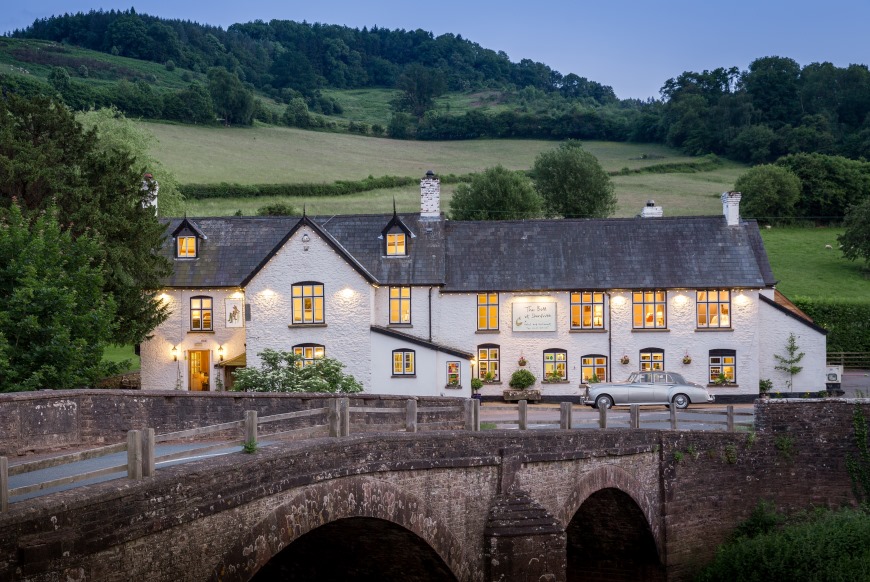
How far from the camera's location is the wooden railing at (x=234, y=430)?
12.9 meters

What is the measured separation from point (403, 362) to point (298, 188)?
49906mm

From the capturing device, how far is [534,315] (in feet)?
152

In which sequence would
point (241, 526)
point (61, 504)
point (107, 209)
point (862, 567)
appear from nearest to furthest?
1. point (61, 504)
2. point (241, 526)
3. point (862, 567)
4. point (107, 209)

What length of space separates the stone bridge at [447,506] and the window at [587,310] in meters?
14.6

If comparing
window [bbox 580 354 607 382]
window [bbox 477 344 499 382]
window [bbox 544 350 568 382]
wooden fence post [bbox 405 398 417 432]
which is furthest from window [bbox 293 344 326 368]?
wooden fence post [bbox 405 398 417 432]

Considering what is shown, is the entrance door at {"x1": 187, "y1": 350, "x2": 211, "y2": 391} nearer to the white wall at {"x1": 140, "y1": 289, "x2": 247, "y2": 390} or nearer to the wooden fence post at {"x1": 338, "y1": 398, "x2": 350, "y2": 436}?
the white wall at {"x1": 140, "y1": 289, "x2": 247, "y2": 390}

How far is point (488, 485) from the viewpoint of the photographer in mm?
22797

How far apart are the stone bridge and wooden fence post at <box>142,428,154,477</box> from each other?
14cm

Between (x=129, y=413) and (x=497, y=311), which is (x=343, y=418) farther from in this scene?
(x=497, y=311)

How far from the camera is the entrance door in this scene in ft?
153

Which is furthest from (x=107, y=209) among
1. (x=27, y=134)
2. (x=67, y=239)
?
(x=67, y=239)

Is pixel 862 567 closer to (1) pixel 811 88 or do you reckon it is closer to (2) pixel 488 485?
(2) pixel 488 485

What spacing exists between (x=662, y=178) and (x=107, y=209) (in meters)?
73.6

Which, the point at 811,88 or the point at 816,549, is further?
the point at 811,88
